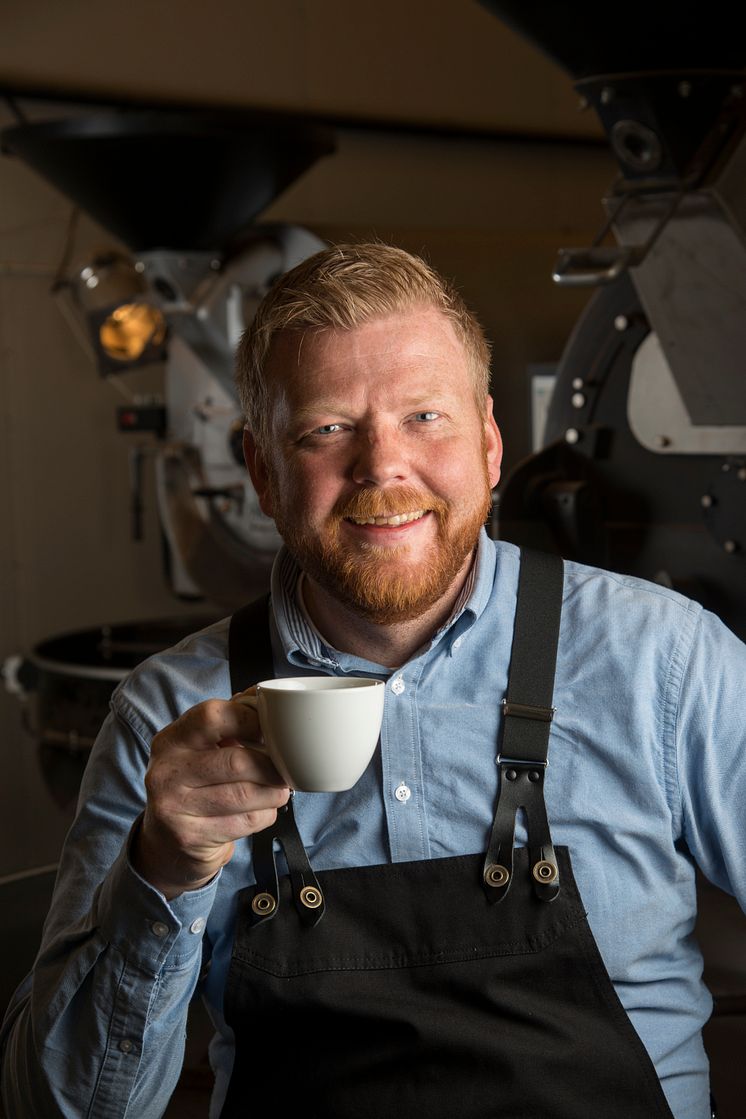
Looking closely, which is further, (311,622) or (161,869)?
(311,622)

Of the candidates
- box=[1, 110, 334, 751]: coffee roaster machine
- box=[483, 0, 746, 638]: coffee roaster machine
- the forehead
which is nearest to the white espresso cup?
the forehead

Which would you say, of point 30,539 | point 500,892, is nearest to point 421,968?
point 500,892

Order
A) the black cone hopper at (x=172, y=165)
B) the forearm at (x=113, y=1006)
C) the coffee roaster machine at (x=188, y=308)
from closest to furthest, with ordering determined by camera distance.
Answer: the forearm at (x=113, y=1006) → the black cone hopper at (x=172, y=165) → the coffee roaster machine at (x=188, y=308)

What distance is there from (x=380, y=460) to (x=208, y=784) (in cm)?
34

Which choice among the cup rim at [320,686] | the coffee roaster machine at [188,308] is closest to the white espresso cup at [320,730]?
the cup rim at [320,686]

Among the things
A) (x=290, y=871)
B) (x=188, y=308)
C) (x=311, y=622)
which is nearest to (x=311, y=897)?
(x=290, y=871)

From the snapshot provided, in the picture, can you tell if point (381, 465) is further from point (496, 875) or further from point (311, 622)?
point (496, 875)

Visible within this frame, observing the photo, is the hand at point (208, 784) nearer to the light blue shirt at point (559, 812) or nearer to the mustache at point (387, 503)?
the light blue shirt at point (559, 812)

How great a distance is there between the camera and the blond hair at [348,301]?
113cm

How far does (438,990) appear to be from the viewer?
3.42 feet

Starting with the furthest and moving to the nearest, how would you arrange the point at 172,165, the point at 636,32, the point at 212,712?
the point at 172,165 < the point at 636,32 < the point at 212,712

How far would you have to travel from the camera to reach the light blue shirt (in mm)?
1061

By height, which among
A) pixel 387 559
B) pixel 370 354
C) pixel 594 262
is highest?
pixel 594 262

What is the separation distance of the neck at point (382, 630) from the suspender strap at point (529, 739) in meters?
0.07
